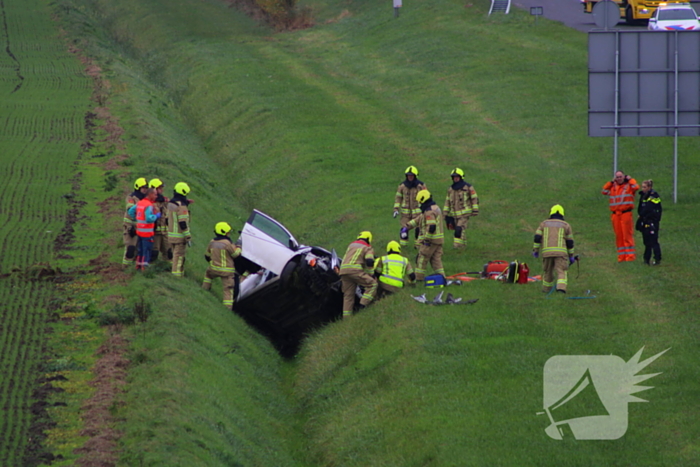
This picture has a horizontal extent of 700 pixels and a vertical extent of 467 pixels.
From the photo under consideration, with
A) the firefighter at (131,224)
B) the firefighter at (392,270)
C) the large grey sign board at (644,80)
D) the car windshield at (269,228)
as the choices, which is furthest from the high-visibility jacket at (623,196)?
the firefighter at (131,224)

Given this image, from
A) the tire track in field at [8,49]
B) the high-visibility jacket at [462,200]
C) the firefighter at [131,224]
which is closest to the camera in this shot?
the firefighter at [131,224]

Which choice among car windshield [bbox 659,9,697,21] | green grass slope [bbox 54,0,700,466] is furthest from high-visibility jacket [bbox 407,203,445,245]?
car windshield [bbox 659,9,697,21]

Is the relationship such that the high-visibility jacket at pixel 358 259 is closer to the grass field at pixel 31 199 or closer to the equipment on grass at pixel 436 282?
the equipment on grass at pixel 436 282

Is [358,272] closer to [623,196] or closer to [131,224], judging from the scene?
[131,224]

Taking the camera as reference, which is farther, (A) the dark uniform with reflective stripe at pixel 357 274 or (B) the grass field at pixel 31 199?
(A) the dark uniform with reflective stripe at pixel 357 274

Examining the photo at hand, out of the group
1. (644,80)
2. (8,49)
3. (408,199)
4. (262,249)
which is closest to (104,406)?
(262,249)

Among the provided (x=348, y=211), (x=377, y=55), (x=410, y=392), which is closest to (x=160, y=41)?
(x=377, y=55)

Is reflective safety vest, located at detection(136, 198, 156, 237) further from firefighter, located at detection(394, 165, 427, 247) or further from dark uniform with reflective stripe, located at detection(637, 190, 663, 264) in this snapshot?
dark uniform with reflective stripe, located at detection(637, 190, 663, 264)
